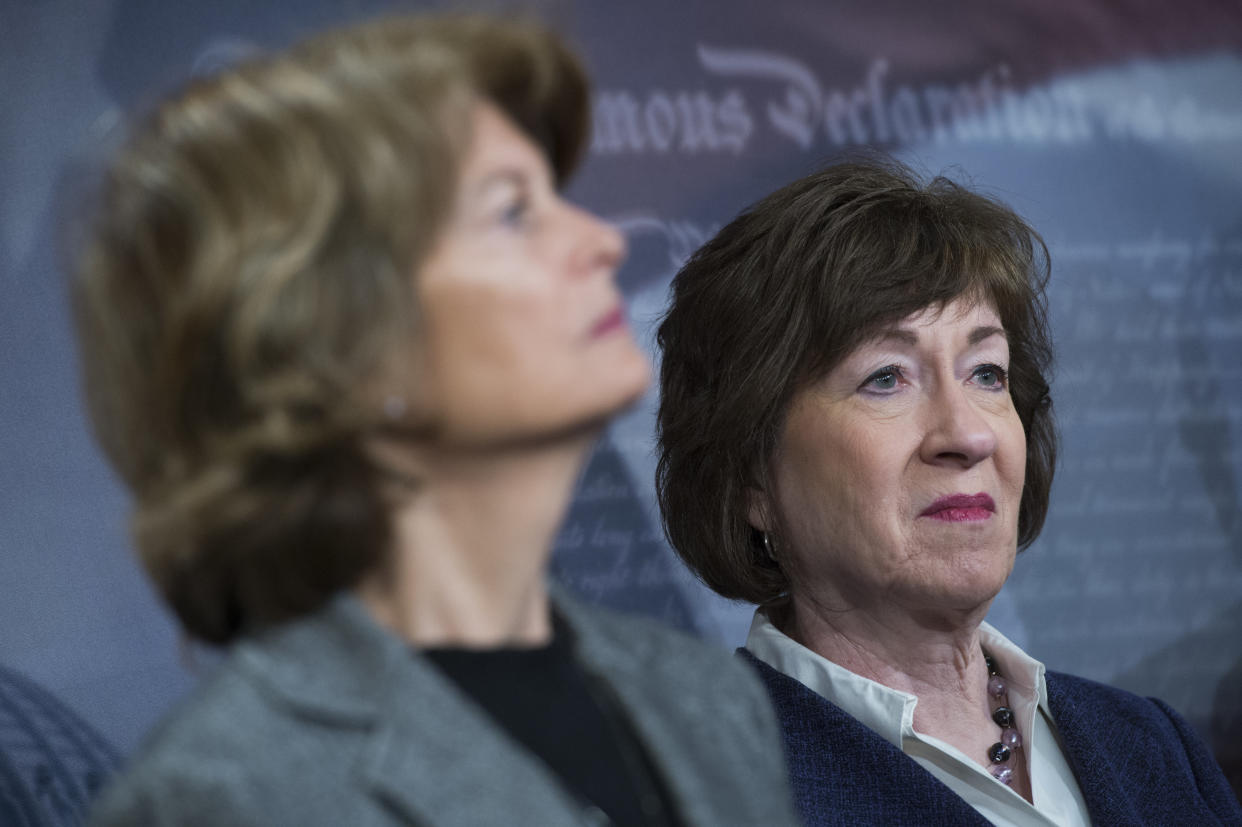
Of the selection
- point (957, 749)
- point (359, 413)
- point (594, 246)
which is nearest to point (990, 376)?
point (957, 749)

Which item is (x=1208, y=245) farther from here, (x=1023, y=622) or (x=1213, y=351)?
(x=1023, y=622)

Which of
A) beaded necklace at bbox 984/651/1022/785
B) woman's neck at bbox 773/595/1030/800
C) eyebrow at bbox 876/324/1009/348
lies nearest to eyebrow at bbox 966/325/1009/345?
eyebrow at bbox 876/324/1009/348

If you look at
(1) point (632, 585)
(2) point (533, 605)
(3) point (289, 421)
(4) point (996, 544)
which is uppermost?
(3) point (289, 421)

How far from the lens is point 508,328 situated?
0.86 meters

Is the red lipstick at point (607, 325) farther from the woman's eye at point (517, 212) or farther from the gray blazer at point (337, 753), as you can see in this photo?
the gray blazer at point (337, 753)

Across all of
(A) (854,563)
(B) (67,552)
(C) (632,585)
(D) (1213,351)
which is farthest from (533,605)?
(D) (1213,351)

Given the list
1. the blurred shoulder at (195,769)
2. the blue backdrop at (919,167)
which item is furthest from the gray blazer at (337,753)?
the blue backdrop at (919,167)

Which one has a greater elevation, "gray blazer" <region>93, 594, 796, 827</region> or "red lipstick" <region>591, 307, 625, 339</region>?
"red lipstick" <region>591, 307, 625, 339</region>

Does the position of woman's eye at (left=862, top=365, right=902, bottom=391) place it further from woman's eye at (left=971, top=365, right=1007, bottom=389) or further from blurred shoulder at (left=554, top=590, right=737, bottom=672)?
blurred shoulder at (left=554, top=590, right=737, bottom=672)

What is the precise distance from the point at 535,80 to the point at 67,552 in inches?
54.8

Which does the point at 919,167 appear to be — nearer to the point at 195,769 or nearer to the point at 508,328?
the point at 508,328

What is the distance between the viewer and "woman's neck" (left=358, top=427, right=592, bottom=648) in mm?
900

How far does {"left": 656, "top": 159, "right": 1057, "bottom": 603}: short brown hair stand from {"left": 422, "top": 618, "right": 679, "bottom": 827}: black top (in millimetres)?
831

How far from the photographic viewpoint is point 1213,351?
297 cm
